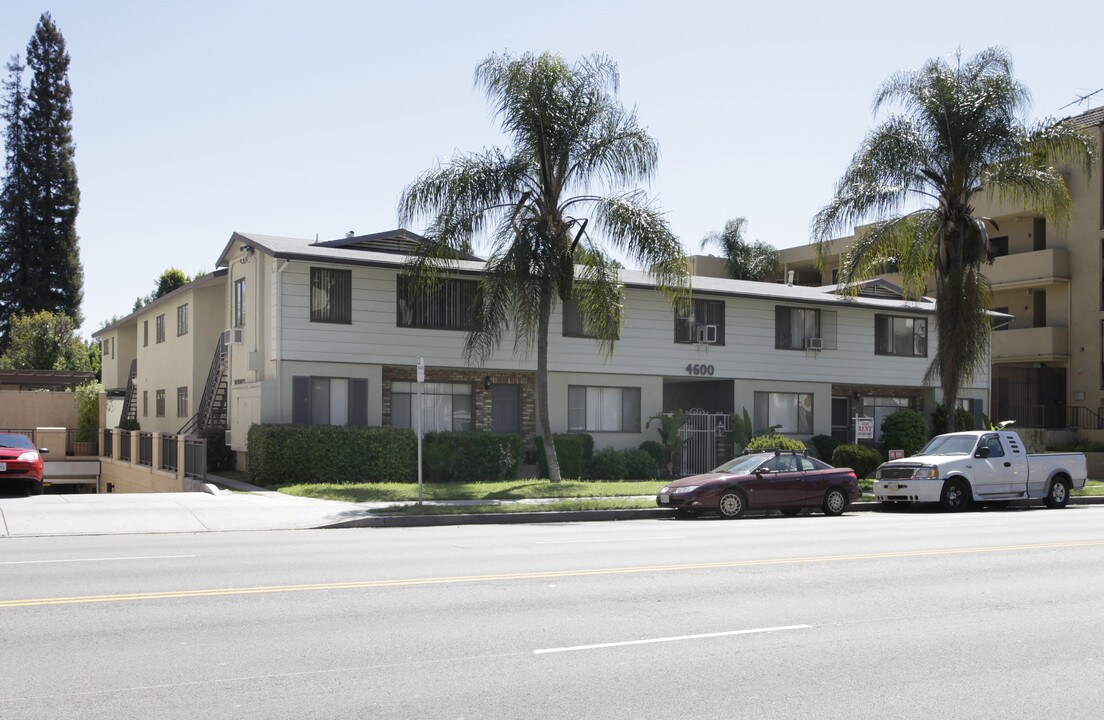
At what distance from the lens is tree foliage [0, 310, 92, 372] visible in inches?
2098

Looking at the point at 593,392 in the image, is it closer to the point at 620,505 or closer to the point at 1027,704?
the point at 620,505

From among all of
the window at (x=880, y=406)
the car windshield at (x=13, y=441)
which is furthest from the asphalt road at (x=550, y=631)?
the window at (x=880, y=406)

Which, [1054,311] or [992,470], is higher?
[1054,311]

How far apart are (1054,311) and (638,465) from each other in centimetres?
2378

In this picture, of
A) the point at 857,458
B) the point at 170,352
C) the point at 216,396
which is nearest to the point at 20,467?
the point at 216,396

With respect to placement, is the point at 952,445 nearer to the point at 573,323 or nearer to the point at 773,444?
the point at 773,444

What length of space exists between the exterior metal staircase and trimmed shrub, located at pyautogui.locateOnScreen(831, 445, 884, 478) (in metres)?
17.1

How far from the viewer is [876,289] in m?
38.1

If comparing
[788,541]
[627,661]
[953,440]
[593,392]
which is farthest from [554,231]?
[627,661]

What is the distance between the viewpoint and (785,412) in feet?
116

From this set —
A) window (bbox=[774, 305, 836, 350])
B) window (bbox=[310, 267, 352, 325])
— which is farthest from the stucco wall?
window (bbox=[774, 305, 836, 350])

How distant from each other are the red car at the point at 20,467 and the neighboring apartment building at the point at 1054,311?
96.9ft

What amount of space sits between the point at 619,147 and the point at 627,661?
64.6ft

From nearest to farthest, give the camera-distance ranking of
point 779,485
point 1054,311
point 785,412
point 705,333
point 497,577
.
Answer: point 497,577 < point 779,485 < point 705,333 < point 785,412 < point 1054,311
